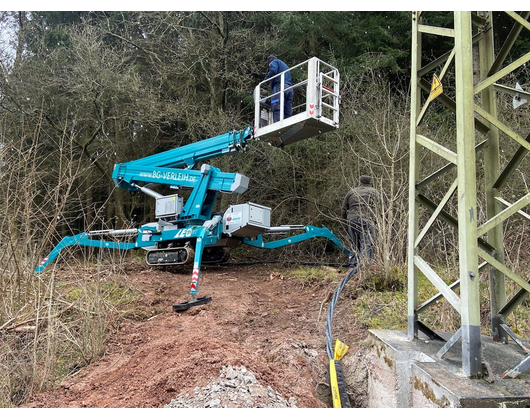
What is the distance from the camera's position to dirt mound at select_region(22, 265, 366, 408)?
3.90 metres

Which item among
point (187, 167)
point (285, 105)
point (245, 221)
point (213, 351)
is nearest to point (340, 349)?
point (213, 351)

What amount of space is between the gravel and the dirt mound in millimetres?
24

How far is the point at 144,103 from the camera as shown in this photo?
13.6m

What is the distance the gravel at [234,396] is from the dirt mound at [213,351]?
1.0 inches

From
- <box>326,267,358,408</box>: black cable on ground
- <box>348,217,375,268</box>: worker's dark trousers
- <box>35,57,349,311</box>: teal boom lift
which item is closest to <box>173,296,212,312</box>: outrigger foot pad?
<box>35,57,349,311</box>: teal boom lift

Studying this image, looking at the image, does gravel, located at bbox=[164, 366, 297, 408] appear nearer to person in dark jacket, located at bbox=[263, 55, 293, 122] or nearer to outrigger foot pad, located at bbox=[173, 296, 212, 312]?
outrigger foot pad, located at bbox=[173, 296, 212, 312]

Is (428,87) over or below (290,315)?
over

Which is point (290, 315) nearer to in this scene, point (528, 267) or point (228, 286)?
point (228, 286)

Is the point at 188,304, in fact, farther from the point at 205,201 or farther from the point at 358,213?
the point at 205,201

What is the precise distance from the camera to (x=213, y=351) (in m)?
4.41

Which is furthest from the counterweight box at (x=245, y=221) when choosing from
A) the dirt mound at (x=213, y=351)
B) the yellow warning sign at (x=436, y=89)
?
the yellow warning sign at (x=436, y=89)

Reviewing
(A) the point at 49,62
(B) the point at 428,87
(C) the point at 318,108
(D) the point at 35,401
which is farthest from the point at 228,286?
(A) the point at 49,62

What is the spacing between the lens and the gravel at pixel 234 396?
3.45 m

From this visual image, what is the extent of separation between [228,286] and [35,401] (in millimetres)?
4673
